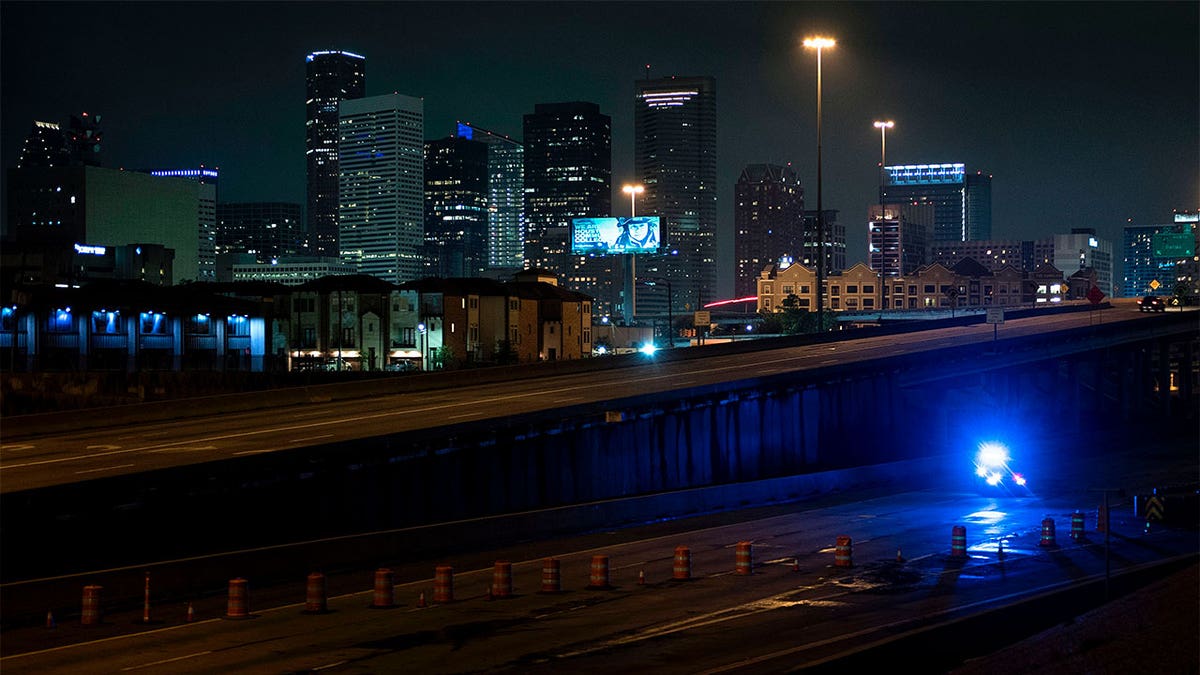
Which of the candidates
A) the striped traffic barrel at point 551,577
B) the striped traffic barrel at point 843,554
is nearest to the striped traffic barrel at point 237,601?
the striped traffic barrel at point 551,577

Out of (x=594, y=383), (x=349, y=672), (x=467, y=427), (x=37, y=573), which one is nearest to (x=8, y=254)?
(x=594, y=383)

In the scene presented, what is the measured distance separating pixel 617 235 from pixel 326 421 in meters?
93.5

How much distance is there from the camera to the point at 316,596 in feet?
82.9

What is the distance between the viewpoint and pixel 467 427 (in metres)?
38.2

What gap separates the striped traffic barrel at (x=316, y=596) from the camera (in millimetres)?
25203

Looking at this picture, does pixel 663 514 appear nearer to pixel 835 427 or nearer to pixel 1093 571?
pixel 1093 571

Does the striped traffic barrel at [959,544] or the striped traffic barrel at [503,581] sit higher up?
the striped traffic barrel at [503,581]

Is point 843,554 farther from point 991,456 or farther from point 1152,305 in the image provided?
point 1152,305

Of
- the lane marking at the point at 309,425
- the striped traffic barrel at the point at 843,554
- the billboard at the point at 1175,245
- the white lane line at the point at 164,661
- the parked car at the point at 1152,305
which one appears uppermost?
the billboard at the point at 1175,245

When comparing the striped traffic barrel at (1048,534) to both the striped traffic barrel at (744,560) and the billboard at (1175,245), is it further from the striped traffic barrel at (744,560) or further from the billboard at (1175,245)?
the billboard at (1175,245)

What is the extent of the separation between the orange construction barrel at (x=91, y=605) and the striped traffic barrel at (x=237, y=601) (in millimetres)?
2227

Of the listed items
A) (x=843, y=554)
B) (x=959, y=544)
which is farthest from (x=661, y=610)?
(x=959, y=544)

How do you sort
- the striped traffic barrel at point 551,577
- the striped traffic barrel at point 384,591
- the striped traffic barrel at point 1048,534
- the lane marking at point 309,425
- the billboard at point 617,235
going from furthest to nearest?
1. the billboard at point 617,235
2. the lane marking at point 309,425
3. the striped traffic barrel at point 1048,534
4. the striped traffic barrel at point 551,577
5. the striped traffic barrel at point 384,591

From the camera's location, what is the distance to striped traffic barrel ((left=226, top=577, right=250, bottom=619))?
969 inches
